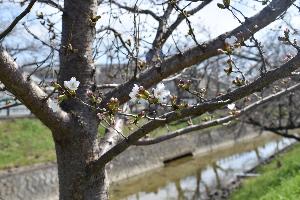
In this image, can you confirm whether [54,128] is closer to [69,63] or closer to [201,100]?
[69,63]

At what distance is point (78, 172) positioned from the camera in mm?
4223

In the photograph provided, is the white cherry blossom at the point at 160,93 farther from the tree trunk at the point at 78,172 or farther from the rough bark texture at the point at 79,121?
the tree trunk at the point at 78,172

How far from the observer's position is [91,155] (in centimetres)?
429

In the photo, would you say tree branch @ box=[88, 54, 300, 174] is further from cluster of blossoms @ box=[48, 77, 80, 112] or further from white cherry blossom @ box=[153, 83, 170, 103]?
cluster of blossoms @ box=[48, 77, 80, 112]

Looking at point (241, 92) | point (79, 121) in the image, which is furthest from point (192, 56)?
point (79, 121)

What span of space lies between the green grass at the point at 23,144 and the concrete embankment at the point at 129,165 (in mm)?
1487

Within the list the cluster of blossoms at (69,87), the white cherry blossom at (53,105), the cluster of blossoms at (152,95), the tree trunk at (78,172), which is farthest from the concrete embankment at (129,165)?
the cluster of blossoms at (152,95)

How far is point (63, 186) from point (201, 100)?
1415 millimetres

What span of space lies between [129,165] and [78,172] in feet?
66.8

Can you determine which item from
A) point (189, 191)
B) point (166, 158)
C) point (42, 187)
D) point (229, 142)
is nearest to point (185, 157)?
point (166, 158)

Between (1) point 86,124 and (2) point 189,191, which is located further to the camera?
(2) point 189,191

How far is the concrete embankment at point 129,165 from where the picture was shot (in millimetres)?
18812

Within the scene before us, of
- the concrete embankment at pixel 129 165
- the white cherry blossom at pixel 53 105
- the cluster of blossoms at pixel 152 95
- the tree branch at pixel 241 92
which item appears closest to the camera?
the cluster of blossoms at pixel 152 95

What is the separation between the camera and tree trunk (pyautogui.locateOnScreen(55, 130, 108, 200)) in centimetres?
422
